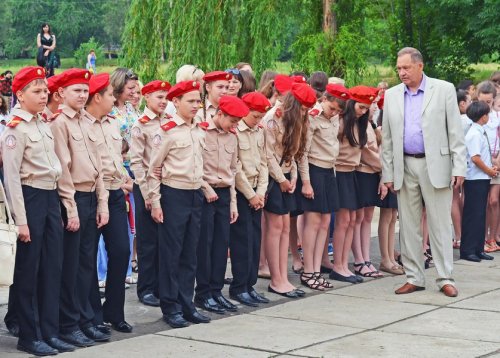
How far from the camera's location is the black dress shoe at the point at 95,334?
8.10 m

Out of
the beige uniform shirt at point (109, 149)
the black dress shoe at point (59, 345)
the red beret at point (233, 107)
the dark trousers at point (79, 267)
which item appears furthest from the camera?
the red beret at point (233, 107)

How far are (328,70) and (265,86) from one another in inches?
265

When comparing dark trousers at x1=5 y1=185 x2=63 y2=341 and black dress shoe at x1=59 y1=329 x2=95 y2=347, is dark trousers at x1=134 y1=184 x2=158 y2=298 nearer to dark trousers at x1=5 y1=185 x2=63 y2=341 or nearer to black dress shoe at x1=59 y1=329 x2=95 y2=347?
black dress shoe at x1=59 y1=329 x2=95 y2=347

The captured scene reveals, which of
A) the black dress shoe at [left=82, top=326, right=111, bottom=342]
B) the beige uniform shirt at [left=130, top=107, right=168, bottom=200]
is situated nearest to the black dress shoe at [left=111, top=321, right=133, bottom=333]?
the black dress shoe at [left=82, top=326, right=111, bottom=342]

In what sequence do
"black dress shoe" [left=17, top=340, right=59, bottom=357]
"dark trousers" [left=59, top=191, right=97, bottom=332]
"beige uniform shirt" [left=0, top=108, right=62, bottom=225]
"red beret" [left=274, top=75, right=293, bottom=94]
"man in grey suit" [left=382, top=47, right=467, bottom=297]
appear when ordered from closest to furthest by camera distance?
"beige uniform shirt" [left=0, top=108, right=62, bottom=225]
"black dress shoe" [left=17, top=340, right=59, bottom=357]
"dark trousers" [left=59, top=191, right=97, bottom=332]
"man in grey suit" [left=382, top=47, right=467, bottom=297]
"red beret" [left=274, top=75, right=293, bottom=94]

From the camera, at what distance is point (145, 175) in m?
9.36

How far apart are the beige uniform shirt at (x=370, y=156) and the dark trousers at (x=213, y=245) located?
7.42ft

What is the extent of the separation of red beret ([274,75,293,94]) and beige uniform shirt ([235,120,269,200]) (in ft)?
2.19

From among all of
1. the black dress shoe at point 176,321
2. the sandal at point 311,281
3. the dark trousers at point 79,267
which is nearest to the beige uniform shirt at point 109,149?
the dark trousers at point 79,267

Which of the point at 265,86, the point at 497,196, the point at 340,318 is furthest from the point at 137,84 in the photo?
the point at 497,196

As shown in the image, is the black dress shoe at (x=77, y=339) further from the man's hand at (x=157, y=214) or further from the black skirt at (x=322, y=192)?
the black skirt at (x=322, y=192)

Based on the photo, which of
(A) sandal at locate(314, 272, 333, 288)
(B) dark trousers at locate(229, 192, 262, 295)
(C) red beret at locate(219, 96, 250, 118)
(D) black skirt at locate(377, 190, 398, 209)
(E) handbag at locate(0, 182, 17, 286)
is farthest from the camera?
(D) black skirt at locate(377, 190, 398, 209)

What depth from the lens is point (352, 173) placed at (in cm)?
1110

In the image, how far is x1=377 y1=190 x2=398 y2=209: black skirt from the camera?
11430mm
